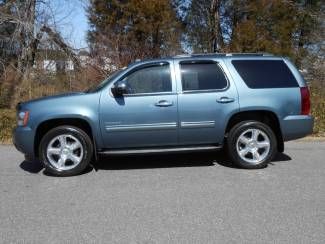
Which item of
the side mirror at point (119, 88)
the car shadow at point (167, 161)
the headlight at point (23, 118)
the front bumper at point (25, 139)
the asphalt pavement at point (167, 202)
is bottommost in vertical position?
the asphalt pavement at point (167, 202)

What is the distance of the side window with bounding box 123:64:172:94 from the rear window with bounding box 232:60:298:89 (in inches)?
44.2

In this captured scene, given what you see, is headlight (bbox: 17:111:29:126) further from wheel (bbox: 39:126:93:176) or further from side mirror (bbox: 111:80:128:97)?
side mirror (bbox: 111:80:128:97)

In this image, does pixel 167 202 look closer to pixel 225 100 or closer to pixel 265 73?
pixel 225 100

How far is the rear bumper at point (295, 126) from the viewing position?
6.88m

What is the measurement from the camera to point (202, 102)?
6.71m

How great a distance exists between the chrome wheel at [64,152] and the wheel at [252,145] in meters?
2.33

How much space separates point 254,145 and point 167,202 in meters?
2.21

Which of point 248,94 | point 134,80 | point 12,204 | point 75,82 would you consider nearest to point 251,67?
point 248,94

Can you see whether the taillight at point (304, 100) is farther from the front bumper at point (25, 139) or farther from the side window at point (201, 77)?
the front bumper at point (25, 139)

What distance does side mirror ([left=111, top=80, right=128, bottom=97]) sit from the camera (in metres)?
6.52

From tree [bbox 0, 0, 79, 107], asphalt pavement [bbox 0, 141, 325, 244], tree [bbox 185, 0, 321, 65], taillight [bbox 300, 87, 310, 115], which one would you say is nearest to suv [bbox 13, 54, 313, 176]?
taillight [bbox 300, 87, 310, 115]

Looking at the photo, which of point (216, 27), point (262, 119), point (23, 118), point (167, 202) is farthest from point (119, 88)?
point (216, 27)

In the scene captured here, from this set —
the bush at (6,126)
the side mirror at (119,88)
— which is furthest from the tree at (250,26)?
the side mirror at (119,88)

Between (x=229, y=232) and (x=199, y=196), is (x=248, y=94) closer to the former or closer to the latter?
(x=199, y=196)
